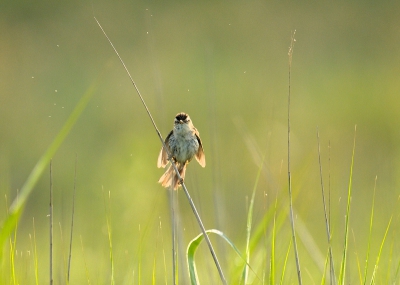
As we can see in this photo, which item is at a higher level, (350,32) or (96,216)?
(350,32)

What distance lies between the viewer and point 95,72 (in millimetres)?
16406

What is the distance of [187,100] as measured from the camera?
49.7 feet

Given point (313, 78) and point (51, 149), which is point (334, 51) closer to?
point (313, 78)

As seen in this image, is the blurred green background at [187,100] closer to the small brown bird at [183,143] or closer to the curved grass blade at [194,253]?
the small brown bird at [183,143]

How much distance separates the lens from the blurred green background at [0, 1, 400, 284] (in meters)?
11.2

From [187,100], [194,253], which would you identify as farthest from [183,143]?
[187,100]

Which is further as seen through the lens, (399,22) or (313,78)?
(399,22)

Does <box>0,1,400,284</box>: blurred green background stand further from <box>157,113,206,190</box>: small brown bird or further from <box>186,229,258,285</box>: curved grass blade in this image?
<box>186,229,258,285</box>: curved grass blade

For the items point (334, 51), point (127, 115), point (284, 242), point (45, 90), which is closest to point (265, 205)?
point (284, 242)

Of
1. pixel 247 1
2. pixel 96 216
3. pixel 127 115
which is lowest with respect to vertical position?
pixel 96 216

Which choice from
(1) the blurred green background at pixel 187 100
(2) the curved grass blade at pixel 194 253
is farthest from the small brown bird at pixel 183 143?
(2) the curved grass blade at pixel 194 253

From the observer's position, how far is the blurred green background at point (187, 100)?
11.2 metres

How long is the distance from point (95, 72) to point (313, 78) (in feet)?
15.9

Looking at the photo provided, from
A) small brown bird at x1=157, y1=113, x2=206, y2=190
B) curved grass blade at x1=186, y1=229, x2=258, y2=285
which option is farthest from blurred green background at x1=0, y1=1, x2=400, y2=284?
curved grass blade at x1=186, y1=229, x2=258, y2=285
